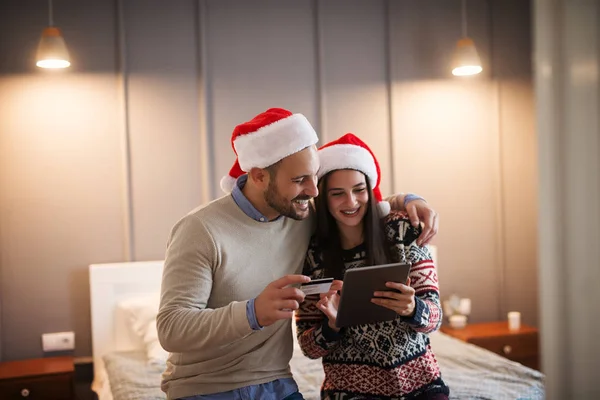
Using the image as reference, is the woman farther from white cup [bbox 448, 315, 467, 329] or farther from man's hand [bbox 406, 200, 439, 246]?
white cup [bbox 448, 315, 467, 329]

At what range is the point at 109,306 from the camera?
3.48 m

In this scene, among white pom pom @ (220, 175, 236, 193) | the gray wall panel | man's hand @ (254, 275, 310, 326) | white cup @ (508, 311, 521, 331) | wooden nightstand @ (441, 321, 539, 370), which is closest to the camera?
man's hand @ (254, 275, 310, 326)

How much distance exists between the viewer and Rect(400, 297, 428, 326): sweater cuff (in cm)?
175

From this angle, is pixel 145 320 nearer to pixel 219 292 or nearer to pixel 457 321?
pixel 219 292

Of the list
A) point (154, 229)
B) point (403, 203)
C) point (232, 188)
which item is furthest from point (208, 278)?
point (154, 229)

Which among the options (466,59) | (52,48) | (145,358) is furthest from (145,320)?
(466,59)

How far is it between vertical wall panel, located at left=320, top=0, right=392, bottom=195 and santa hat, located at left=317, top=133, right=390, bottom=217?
184 cm

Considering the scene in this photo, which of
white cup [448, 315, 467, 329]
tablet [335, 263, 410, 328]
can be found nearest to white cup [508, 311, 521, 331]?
white cup [448, 315, 467, 329]

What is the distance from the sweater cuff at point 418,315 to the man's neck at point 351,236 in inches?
11.3

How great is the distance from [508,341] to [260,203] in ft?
7.75

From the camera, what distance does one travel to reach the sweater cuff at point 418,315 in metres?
1.75

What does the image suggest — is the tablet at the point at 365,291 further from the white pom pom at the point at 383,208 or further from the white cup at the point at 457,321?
the white cup at the point at 457,321

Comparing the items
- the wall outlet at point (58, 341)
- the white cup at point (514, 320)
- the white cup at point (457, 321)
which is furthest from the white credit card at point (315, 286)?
the white cup at point (514, 320)

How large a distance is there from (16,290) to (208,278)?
2076 millimetres
